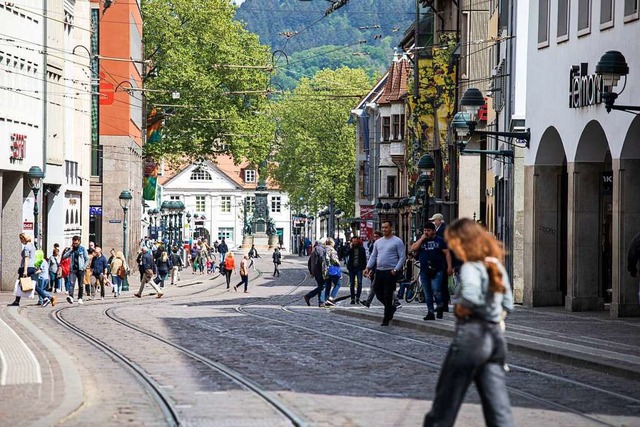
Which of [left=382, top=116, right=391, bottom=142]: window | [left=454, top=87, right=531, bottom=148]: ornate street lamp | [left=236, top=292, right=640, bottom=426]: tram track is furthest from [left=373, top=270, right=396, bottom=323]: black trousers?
[left=382, top=116, right=391, bottom=142]: window

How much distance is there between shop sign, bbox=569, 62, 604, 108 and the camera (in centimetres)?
3183

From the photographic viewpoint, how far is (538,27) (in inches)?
1480

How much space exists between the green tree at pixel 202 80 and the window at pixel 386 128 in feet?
30.0

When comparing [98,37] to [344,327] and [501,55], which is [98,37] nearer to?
[501,55]

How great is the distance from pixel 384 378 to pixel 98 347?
696 centimetres

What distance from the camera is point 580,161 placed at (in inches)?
1342

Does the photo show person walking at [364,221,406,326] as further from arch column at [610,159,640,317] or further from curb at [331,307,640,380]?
arch column at [610,159,640,317]

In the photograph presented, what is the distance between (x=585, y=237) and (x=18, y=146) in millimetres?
28284

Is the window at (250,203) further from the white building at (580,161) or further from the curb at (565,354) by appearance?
the curb at (565,354)

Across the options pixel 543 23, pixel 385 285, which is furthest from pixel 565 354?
pixel 543 23

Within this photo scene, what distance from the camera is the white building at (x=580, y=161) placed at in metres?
30.5

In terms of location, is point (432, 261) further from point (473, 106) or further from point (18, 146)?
point (18, 146)

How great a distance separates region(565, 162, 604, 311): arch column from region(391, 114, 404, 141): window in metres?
69.0

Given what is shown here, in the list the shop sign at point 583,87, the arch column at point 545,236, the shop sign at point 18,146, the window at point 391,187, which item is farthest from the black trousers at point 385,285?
the window at point 391,187
